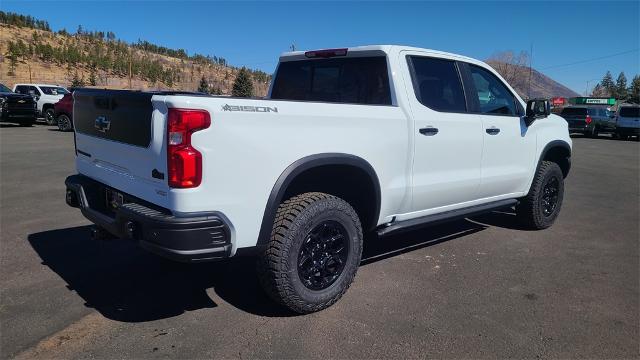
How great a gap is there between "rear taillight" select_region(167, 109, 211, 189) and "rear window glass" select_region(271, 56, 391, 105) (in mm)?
1874

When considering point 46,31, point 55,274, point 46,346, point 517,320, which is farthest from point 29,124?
point 46,31

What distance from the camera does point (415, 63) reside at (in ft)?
14.2

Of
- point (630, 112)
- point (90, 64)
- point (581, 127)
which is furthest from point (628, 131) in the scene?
point (90, 64)

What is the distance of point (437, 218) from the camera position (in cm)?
446

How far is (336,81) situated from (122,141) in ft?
6.77

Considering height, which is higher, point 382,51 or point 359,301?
point 382,51

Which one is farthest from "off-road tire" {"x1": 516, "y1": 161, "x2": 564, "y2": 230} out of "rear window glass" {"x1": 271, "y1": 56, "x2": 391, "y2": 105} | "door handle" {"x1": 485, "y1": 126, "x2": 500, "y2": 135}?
"rear window glass" {"x1": 271, "y1": 56, "x2": 391, "y2": 105}

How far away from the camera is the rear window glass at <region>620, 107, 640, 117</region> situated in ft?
81.6

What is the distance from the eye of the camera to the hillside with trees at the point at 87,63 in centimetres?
4063

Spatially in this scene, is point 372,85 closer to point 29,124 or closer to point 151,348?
point 151,348

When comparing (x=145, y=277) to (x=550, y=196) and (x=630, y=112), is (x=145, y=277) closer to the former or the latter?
(x=550, y=196)

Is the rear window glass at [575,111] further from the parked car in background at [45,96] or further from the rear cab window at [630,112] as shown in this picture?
the parked car in background at [45,96]

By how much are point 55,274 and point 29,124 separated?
63.2 feet

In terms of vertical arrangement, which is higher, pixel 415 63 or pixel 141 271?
pixel 415 63
